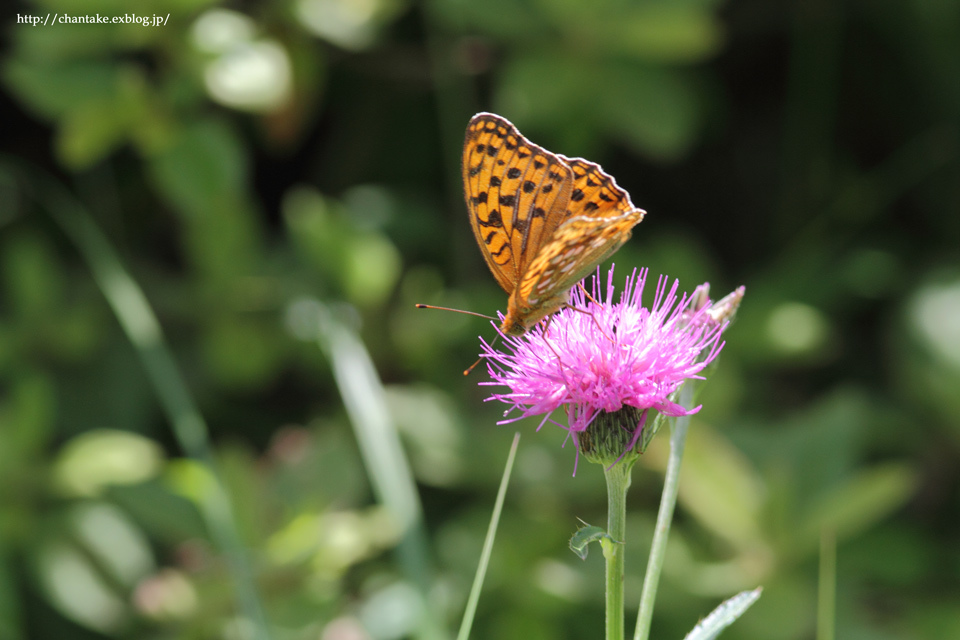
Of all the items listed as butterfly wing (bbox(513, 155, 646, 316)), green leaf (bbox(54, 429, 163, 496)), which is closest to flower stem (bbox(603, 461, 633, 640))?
butterfly wing (bbox(513, 155, 646, 316))

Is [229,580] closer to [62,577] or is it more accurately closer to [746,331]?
[62,577]

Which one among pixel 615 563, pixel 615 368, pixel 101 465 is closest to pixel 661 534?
pixel 615 563

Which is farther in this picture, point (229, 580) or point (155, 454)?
point (155, 454)

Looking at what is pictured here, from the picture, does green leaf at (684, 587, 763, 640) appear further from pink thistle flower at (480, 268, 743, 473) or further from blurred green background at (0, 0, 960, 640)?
blurred green background at (0, 0, 960, 640)

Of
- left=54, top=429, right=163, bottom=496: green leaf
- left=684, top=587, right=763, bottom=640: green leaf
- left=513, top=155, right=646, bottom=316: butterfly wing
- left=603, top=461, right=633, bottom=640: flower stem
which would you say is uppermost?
left=54, top=429, right=163, bottom=496: green leaf

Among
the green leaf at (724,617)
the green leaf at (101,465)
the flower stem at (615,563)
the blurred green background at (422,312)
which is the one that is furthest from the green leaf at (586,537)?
the green leaf at (101,465)

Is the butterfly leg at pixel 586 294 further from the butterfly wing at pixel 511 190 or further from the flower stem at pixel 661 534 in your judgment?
the flower stem at pixel 661 534

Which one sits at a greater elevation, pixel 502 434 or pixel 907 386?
pixel 907 386

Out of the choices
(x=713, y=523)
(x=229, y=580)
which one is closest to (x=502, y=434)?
(x=713, y=523)
